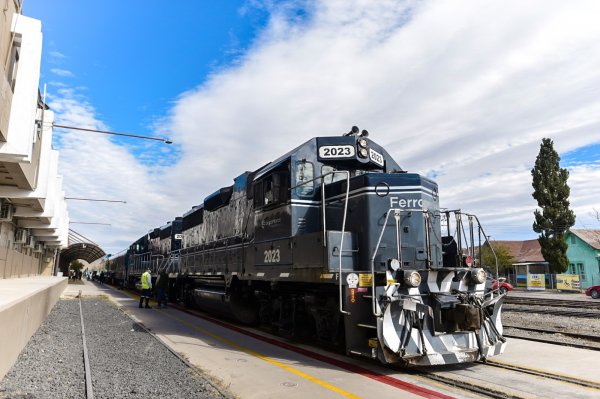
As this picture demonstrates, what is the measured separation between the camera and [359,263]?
6.93 metres

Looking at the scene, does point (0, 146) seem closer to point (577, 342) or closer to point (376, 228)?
point (376, 228)

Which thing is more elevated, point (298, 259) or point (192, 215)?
point (192, 215)

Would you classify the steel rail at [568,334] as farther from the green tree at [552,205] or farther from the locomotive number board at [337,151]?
the green tree at [552,205]

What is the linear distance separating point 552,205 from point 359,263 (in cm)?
3532

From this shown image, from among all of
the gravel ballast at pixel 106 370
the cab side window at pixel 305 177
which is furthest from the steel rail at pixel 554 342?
the gravel ballast at pixel 106 370

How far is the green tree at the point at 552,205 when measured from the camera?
34.8 meters

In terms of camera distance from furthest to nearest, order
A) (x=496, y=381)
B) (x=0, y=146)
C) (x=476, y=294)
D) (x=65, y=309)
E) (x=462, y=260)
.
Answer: (x=65, y=309) < (x=462, y=260) < (x=476, y=294) < (x=0, y=146) < (x=496, y=381)

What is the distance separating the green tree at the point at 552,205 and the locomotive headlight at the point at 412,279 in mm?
34623

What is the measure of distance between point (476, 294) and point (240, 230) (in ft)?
18.9

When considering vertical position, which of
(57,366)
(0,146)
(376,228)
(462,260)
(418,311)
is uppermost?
(0,146)

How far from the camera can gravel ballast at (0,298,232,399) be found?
16.6 ft

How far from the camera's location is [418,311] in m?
5.91

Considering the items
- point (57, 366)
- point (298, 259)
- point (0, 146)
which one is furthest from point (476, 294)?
point (0, 146)

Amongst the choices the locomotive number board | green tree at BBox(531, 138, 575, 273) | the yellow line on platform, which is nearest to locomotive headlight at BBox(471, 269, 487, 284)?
the yellow line on platform
